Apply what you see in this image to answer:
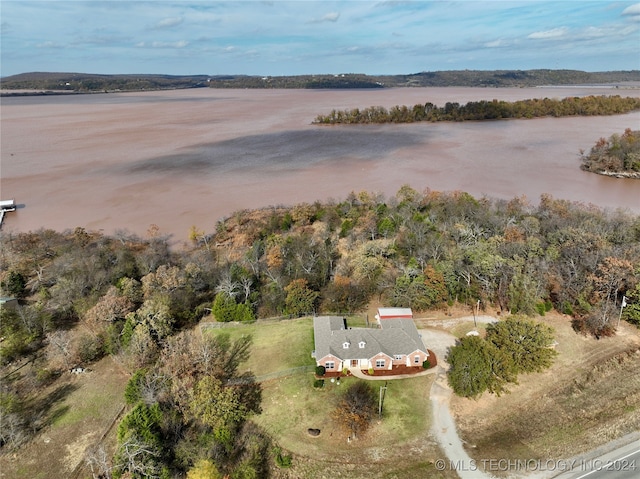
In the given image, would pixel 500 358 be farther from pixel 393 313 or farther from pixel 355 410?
pixel 355 410

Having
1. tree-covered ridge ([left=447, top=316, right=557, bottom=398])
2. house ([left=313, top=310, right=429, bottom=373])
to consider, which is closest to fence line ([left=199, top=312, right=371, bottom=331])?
house ([left=313, top=310, right=429, bottom=373])

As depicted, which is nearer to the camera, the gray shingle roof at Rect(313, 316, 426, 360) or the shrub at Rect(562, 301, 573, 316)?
the gray shingle roof at Rect(313, 316, 426, 360)

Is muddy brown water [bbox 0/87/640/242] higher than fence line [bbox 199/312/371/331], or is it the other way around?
muddy brown water [bbox 0/87/640/242]

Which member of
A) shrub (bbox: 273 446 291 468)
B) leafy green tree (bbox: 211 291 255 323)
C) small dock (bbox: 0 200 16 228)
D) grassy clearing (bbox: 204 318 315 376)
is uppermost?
small dock (bbox: 0 200 16 228)

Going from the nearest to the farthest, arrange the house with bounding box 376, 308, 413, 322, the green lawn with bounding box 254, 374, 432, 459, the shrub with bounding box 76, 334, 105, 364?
the green lawn with bounding box 254, 374, 432, 459 → the shrub with bounding box 76, 334, 105, 364 → the house with bounding box 376, 308, 413, 322

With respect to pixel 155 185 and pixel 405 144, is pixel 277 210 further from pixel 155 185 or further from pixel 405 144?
pixel 405 144

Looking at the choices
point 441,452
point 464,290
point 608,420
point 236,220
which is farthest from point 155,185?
point 608,420

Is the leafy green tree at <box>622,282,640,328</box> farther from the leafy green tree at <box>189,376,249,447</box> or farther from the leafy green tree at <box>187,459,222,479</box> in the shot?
the leafy green tree at <box>187,459,222,479</box>
